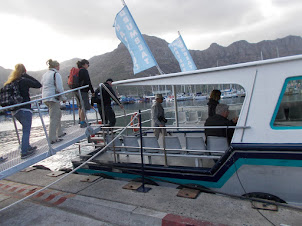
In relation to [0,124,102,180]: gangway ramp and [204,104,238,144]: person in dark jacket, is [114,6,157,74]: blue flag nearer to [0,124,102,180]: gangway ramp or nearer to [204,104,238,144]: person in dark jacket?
[0,124,102,180]: gangway ramp

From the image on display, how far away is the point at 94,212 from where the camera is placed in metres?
3.44

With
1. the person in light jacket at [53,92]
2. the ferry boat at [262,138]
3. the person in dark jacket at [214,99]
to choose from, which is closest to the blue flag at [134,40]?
the person in dark jacket at [214,99]

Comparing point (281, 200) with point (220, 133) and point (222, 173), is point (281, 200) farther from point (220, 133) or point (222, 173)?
point (220, 133)

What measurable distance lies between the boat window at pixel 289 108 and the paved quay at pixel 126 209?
1.32 m

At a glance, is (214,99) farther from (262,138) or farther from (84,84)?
(84,84)

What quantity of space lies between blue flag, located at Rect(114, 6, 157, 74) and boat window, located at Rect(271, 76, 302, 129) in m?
4.53

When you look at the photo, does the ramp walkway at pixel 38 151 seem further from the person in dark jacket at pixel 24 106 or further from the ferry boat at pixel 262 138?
the ferry boat at pixel 262 138

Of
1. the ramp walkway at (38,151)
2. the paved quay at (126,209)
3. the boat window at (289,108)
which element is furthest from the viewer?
the ramp walkway at (38,151)

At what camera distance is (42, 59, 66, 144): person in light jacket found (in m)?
4.56

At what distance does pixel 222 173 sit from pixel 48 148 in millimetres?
3274

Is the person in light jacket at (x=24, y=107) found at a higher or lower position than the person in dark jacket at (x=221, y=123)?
higher

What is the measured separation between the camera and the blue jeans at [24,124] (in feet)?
13.2

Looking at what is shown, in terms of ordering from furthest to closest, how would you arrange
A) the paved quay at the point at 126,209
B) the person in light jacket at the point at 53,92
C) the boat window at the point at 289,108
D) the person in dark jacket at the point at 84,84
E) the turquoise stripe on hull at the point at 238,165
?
the person in dark jacket at the point at 84,84, the person in light jacket at the point at 53,92, the boat window at the point at 289,108, the turquoise stripe on hull at the point at 238,165, the paved quay at the point at 126,209

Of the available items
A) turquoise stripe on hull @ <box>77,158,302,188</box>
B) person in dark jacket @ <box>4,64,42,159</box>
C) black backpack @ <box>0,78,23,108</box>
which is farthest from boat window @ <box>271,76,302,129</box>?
black backpack @ <box>0,78,23,108</box>
